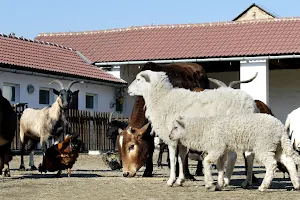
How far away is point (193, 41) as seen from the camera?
3816 cm

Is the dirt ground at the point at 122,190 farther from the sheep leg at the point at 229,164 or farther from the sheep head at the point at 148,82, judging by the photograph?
the sheep head at the point at 148,82

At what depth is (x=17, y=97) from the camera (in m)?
31.3

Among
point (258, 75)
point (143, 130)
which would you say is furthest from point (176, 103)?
point (258, 75)

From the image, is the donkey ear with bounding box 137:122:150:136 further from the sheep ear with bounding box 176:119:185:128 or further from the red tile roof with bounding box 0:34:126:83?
the red tile roof with bounding box 0:34:126:83

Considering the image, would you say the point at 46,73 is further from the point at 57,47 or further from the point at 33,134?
the point at 33,134

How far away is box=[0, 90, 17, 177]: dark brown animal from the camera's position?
16.7 metres

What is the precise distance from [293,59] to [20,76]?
1294cm

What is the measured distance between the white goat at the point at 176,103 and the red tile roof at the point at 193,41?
2036cm

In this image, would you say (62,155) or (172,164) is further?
(62,155)

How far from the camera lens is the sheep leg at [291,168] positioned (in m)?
12.7

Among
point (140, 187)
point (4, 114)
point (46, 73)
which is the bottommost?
point (140, 187)

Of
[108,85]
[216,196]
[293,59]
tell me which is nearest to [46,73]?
[108,85]

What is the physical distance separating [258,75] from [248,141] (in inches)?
899

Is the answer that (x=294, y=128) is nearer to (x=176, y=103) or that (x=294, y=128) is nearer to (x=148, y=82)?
(x=176, y=103)
